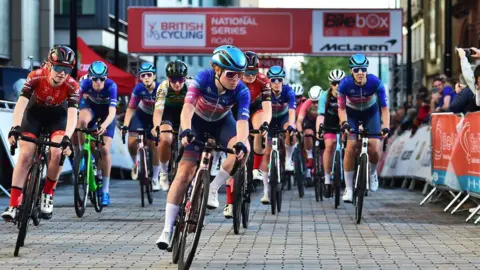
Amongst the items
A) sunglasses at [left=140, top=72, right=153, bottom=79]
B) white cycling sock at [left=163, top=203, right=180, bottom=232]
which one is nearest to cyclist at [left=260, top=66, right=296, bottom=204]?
sunglasses at [left=140, top=72, right=153, bottom=79]

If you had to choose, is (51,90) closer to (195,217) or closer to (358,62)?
(195,217)

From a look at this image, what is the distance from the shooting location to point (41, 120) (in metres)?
12.8

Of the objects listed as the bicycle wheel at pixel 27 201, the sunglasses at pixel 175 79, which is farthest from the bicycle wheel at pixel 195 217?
the sunglasses at pixel 175 79

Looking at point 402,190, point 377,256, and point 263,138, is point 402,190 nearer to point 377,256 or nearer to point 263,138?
point 263,138

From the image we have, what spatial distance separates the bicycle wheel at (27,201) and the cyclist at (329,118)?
7843 millimetres

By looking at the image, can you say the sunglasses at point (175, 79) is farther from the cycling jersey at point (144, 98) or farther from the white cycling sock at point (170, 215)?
the white cycling sock at point (170, 215)

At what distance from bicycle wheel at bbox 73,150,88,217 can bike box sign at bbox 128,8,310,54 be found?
2334 centimetres

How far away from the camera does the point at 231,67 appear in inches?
412

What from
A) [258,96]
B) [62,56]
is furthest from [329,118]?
[62,56]

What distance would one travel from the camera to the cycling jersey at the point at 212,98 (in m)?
10.7

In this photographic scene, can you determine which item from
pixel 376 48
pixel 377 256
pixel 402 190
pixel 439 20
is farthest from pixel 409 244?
pixel 439 20

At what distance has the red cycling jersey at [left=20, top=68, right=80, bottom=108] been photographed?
495 inches

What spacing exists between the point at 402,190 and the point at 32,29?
56.8 feet

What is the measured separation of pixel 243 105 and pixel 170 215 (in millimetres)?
1148
